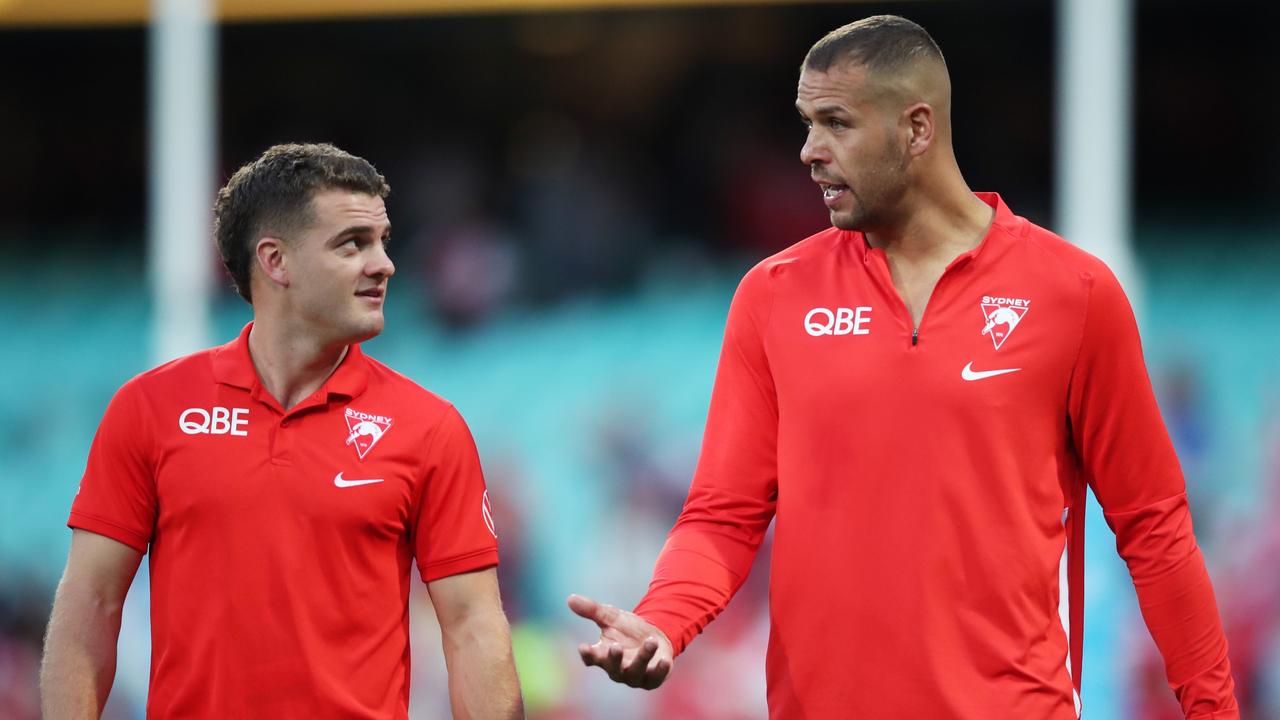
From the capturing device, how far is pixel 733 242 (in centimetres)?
916

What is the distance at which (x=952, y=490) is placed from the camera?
299 cm

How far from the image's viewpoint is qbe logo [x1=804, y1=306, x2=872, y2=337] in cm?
312

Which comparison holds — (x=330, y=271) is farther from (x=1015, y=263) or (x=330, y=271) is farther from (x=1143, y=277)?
(x=1143, y=277)

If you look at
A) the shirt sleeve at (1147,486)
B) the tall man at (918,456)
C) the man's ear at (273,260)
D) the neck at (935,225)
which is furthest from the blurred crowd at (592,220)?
the man's ear at (273,260)

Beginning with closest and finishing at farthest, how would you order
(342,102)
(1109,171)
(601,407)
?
1. (1109,171)
2. (601,407)
3. (342,102)

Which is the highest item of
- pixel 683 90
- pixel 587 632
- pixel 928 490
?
pixel 683 90

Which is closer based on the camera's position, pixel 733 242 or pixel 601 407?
pixel 601 407

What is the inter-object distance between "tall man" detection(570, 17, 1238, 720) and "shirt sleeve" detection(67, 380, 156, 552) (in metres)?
0.90

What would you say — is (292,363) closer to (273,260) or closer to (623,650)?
(273,260)

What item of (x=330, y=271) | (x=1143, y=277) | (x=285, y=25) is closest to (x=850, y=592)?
(x=330, y=271)

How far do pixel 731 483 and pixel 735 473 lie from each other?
0.02 meters

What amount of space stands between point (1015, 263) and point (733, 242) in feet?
19.8

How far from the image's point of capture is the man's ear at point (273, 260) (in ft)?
10.7

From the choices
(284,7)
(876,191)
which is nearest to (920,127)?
Result: (876,191)
